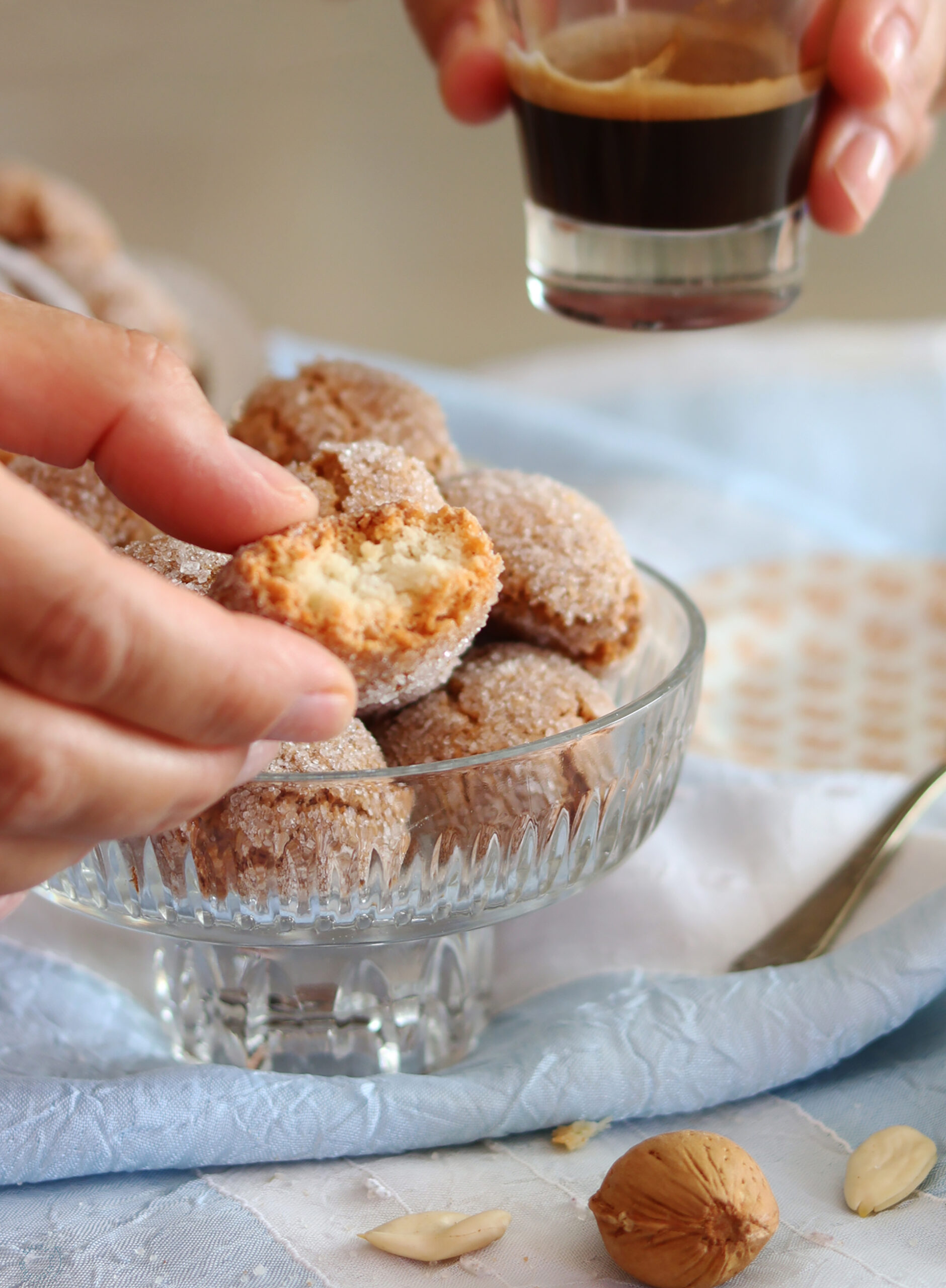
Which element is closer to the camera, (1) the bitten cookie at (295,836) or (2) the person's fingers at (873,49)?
(1) the bitten cookie at (295,836)

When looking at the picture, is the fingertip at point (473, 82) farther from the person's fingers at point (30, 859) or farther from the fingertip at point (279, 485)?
the person's fingers at point (30, 859)

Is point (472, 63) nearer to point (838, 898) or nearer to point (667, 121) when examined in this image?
point (667, 121)

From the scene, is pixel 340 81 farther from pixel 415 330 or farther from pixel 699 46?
pixel 699 46

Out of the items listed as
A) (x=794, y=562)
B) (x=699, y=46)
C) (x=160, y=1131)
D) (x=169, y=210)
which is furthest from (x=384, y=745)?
(x=169, y=210)

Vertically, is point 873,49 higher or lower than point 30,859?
higher

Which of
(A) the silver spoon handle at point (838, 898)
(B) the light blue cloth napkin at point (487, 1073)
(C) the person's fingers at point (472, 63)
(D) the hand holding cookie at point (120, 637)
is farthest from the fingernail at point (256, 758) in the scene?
(C) the person's fingers at point (472, 63)

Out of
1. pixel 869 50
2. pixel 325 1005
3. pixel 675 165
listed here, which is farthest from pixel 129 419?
pixel 869 50

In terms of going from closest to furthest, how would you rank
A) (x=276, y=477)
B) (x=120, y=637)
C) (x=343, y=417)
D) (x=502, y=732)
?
(x=120, y=637)
(x=276, y=477)
(x=502, y=732)
(x=343, y=417)
